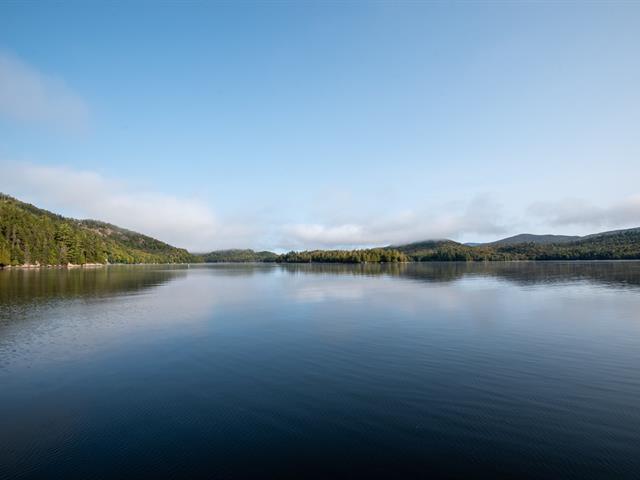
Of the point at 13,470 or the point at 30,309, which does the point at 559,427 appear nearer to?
the point at 13,470

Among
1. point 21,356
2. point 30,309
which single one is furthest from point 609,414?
point 30,309

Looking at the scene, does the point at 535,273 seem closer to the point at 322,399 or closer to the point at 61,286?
the point at 322,399

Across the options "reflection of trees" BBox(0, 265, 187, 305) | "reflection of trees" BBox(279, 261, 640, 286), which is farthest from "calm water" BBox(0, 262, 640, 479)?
"reflection of trees" BBox(279, 261, 640, 286)

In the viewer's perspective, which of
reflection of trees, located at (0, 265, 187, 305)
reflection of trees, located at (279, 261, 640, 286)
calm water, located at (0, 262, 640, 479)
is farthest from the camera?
reflection of trees, located at (279, 261, 640, 286)

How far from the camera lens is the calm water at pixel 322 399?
32.4ft

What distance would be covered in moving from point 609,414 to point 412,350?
988 cm

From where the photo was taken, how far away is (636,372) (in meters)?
17.0

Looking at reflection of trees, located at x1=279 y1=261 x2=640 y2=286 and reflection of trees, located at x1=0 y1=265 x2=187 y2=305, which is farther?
reflection of trees, located at x1=279 y1=261 x2=640 y2=286

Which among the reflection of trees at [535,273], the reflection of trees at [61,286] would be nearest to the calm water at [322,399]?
the reflection of trees at [61,286]

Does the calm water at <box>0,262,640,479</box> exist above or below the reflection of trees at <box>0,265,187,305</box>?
below

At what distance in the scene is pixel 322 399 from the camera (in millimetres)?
14148

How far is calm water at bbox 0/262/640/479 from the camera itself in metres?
9.87

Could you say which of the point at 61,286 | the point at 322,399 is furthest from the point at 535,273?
the point at 61,286

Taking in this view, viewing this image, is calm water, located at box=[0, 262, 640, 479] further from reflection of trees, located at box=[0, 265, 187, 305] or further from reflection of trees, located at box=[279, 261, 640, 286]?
reflection of trees, located at box=[279, 261, 640, 286]
